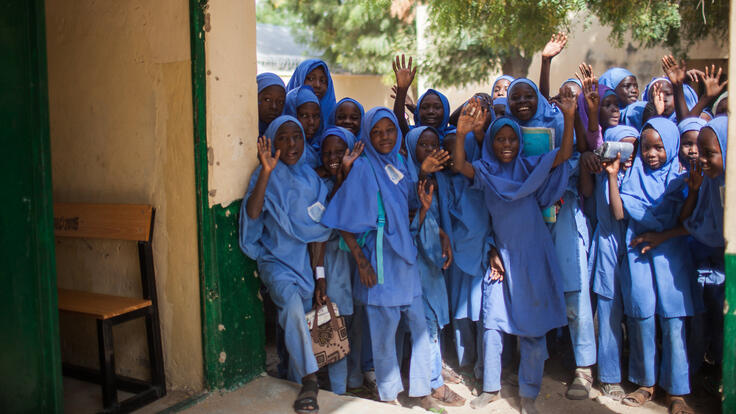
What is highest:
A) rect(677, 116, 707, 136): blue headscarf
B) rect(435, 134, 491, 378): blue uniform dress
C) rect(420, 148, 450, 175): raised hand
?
rect(677, 116, 707, 136): blue headscarf

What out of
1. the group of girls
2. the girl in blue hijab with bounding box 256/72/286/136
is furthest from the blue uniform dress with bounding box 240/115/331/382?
the girl in blue hijab with bounding box 256/72/286/136

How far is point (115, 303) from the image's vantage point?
10.6 ft

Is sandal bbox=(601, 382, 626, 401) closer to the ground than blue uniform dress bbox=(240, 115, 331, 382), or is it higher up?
closer to the ground

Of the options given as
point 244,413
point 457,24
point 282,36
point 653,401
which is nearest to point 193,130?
point 244,413

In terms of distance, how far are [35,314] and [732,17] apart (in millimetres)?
3423

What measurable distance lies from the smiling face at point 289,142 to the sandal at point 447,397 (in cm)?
178

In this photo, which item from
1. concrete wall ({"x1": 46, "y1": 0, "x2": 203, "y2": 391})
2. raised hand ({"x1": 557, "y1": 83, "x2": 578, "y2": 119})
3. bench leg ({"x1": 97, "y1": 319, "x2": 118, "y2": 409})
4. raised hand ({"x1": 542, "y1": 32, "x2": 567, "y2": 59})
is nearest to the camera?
bench leg ({"x1": 97, "y1": 319, "x2": 118, "y2": 409})

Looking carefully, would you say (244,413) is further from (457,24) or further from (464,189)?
(457,24)

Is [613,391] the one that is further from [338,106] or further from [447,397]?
[338,106]

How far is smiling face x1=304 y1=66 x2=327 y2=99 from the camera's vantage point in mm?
4469

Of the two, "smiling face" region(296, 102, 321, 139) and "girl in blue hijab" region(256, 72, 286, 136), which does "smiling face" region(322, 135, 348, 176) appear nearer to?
"smiling face" region(296, 102, 321, 139)

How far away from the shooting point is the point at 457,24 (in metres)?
6.54

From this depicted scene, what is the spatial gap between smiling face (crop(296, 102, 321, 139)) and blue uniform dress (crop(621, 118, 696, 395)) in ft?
6.98

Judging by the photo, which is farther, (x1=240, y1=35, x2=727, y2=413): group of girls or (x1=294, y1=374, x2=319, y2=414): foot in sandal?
(x1=240, y1=35, x2=727, y2=413): group of girls
